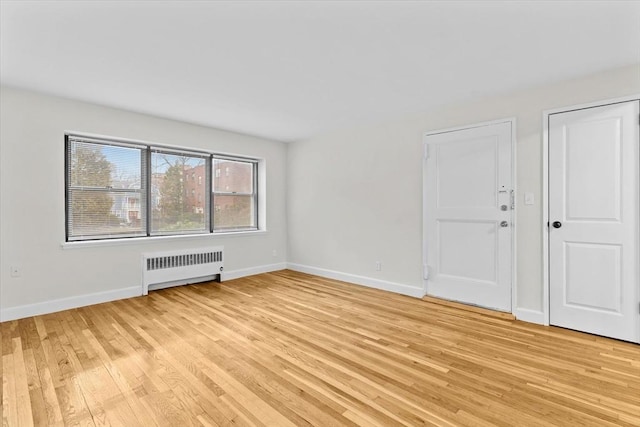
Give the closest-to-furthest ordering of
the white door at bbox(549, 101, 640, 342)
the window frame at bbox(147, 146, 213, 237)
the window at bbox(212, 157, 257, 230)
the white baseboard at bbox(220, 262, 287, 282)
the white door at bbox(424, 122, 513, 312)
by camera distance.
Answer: the white door at bbox(549, 101, 640, 342)
the white door at bbox(424, 122, 513, 312)
the window frame at bbox(147, 146, 213, 237)
the white baseboard at bbox(220, 262, 287, 282)
the window at bbox(212, 157, 257, 230)

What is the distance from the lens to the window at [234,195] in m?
5.06

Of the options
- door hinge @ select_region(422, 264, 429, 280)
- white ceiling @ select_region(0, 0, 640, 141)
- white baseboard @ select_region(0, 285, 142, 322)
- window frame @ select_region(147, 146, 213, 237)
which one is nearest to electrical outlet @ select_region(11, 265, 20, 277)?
white baseboard @ select_region(0, 285, 142, 322)

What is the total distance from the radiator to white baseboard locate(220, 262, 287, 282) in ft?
0.38

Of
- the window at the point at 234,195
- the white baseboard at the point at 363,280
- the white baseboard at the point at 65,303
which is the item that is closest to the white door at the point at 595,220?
the white baseboard at the point at 363,280

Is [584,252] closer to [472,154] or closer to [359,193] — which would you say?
[472,154]

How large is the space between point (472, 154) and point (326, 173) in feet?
7.53

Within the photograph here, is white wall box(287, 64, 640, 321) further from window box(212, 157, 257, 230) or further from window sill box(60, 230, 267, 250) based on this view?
window sill box(60, 230, 267, 250)

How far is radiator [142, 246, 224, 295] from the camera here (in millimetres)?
4152

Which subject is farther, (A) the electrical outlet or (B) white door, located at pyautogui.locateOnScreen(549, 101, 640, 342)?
(A) the electrical outlet

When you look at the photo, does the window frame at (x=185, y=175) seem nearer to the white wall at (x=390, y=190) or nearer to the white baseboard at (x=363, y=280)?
the white wall at (x=390, y=190)

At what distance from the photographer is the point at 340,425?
1642mm

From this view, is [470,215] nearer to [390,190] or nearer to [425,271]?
[425,271]

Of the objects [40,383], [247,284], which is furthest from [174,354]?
[247,284]

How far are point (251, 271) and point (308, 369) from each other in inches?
129
